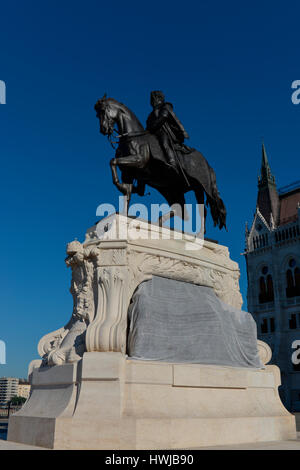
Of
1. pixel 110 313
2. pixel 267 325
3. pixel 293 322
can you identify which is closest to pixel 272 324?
pixel 267 325

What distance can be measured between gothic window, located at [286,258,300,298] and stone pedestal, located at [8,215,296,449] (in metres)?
54.3

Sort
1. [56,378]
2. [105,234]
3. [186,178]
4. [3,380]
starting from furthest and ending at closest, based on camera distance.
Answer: [3,380] < [186,178] < [105,234] < [56,378]

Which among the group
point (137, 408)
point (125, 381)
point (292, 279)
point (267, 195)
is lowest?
point (137, 408)

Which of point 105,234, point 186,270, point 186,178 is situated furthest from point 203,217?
point 105,234

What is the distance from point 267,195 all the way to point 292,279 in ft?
52.2

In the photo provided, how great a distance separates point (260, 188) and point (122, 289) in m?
69.4

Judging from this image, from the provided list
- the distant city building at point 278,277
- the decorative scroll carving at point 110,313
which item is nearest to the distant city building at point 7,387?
the distant city building at point 278,277

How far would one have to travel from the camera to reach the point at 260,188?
74125mm

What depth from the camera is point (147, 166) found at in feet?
30.2

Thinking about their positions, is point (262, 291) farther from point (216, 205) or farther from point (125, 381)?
point (125, 381)

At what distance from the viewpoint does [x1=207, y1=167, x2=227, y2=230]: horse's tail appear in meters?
10.3

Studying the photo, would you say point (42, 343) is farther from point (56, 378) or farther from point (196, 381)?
point (196, 381)

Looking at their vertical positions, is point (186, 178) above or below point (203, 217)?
above

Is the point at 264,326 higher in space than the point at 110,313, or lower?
higher
